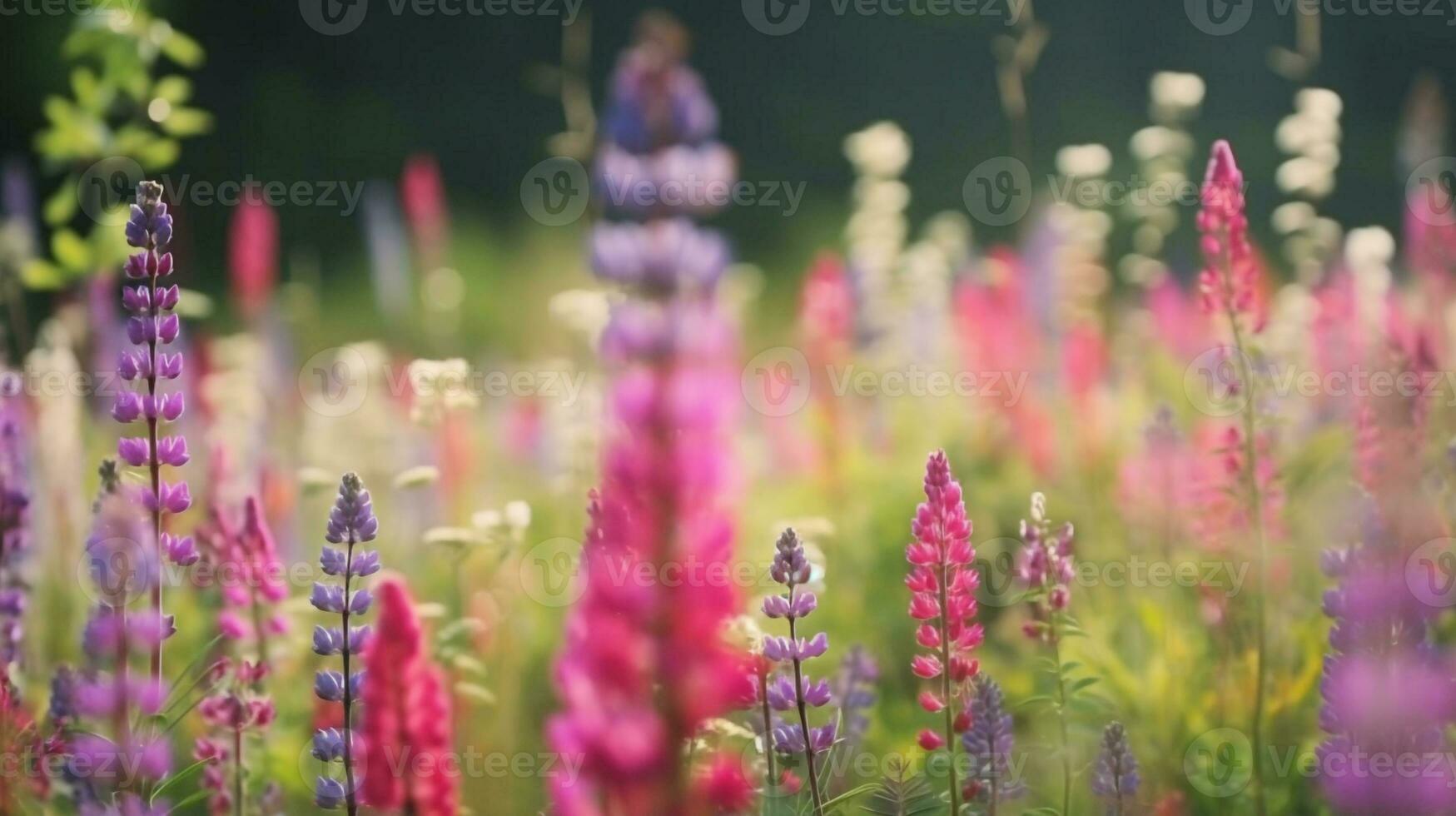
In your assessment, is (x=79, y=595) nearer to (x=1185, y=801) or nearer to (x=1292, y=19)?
(x=1185, y=801)

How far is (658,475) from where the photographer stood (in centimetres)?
110

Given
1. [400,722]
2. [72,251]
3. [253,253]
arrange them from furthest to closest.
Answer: [253,253], [72,251], [400,722]

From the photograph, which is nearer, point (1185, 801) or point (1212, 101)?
point (1185, 801)

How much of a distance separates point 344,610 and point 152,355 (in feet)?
1.45

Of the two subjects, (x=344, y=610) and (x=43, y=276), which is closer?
(x=344, y=610)

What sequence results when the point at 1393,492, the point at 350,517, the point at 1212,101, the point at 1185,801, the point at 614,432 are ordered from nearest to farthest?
the point at 614,432 < the point at 350,517 < the point at 1393,492 < the point at 1185,801 < the point at 1212,101

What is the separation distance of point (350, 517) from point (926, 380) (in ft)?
11.8

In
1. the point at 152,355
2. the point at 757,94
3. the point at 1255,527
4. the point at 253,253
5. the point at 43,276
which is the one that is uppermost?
the point at 757,94

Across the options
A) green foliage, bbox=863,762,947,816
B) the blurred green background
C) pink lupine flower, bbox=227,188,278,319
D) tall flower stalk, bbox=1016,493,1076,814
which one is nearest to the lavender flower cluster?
green foliage, bbox=863,762,947,816

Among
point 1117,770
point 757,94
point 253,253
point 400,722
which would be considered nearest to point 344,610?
point 400,722

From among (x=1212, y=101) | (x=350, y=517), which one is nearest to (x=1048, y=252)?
(x=350, y=517)

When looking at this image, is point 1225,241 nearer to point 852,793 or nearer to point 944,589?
point 944,589

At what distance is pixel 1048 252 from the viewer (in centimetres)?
492

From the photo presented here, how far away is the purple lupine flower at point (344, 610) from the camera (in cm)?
186
